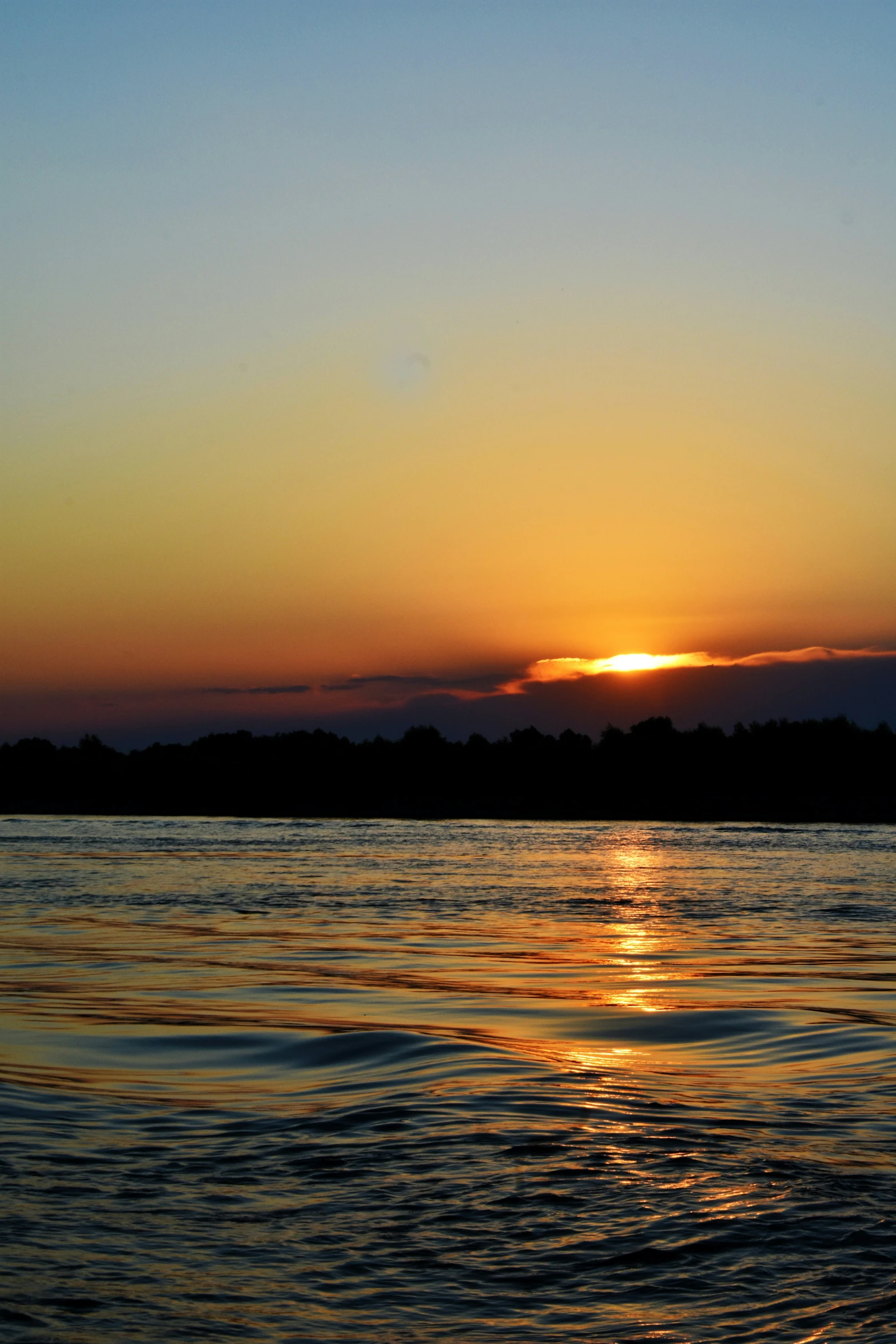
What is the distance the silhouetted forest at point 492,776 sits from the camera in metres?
90.7

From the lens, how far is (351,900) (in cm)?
2422

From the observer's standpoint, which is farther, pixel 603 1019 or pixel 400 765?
pixel 400 765

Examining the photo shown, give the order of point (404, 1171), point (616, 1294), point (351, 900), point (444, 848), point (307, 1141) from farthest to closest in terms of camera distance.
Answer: point (444, 848)
point (351, 900)
point (307, 1141)
point (404, 1171)
point (616, 1294)

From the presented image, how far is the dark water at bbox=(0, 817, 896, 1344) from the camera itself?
476 cm

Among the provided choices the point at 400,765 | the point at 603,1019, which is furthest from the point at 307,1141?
the point at 400,765

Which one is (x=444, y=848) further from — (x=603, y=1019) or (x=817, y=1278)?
(x=817, y=1278)

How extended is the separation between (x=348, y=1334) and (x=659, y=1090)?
4269 millimetres

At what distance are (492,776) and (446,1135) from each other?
309 feet

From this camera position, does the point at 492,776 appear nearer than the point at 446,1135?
No

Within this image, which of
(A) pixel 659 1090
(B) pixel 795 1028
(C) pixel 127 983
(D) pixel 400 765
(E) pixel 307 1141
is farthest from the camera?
(D) pixel 400 765

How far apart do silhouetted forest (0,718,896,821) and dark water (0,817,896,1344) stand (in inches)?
2740

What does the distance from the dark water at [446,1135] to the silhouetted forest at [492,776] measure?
69.6 m

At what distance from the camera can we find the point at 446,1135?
717 cm

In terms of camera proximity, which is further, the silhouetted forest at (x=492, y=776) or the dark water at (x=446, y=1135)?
the silhouetted forest at (x=492, y=776)
